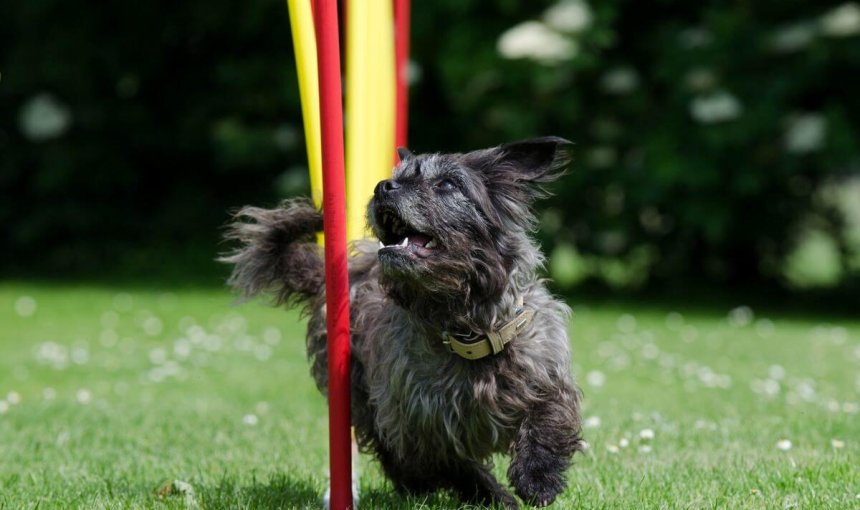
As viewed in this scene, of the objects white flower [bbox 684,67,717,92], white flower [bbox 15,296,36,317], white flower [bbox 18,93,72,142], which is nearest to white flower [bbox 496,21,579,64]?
white flower [bbox 684,67,717,92]

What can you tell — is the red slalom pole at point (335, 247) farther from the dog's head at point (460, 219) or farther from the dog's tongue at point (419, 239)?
→ the dog's tongue at point (419, 239)

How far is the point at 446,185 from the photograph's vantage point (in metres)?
3.86

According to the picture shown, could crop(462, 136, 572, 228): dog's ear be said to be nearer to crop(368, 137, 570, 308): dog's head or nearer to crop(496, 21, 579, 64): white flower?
crop(368, 137, 570, 308): dog's head

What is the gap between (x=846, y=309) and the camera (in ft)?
44.0

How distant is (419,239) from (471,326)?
1.18ft

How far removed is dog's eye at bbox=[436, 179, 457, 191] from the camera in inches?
151

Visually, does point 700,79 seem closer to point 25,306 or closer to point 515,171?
point 25,306

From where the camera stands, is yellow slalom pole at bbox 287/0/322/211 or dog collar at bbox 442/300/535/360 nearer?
dog collar at bbox 442/300/535/360

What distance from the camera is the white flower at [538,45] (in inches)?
485

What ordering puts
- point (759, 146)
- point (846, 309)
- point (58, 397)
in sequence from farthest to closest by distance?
point (846, 309) < point (759, 146) < point (58, 397)

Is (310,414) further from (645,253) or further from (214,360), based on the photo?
(645,253)

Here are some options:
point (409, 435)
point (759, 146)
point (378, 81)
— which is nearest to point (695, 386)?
point (378, 81)

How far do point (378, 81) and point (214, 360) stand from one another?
4192 millimetres

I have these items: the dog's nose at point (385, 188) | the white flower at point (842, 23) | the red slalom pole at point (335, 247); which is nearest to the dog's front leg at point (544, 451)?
the red slalom pole at point (335, 247)
